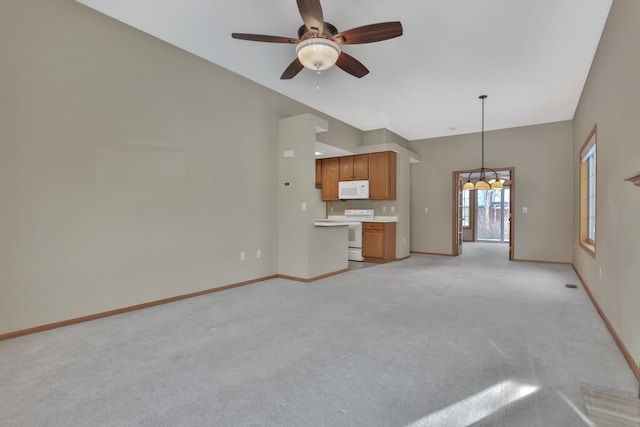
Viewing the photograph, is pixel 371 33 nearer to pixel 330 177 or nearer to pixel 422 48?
pixel 422 48

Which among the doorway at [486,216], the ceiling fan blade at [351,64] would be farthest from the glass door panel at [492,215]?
the ceiling fan blade at [351,64]

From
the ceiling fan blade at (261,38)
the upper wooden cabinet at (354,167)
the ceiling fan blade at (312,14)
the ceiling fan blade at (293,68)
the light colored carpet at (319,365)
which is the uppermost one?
the ceiling fan blade at (312,14)

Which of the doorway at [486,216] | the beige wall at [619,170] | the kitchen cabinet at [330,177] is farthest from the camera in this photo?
the doorway at [486,216]

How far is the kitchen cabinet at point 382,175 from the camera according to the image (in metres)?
6.60

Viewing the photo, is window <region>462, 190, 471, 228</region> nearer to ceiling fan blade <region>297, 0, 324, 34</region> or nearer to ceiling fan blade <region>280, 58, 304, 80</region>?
ceiling fan blade <region>280, 58, 304, 80</region>

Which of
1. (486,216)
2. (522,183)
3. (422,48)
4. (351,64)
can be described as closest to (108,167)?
(351,64)

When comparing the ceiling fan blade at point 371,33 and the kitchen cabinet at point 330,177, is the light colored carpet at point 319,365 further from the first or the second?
the kitchen cabinet at point 330,177

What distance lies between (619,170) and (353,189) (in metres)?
4.71

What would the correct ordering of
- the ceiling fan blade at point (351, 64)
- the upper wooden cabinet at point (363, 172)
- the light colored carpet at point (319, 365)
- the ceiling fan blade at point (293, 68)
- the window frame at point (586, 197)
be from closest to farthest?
the light colored carpet at point (319, 365), the ceiling fan blade at point (351, 64), the ceiling fan blade at point (293, 68), the window frame at point (586, 197), the upper wooden cabinet at point (363, 172)

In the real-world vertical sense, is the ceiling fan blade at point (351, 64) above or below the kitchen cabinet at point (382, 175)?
above

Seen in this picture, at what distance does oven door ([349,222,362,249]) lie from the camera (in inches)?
263

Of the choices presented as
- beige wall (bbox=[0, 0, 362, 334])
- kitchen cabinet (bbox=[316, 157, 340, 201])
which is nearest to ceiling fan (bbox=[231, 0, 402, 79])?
beige wall (bbox=[0, 0, 362, 334])

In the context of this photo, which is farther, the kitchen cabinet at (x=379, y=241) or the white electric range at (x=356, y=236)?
the white electric range at (x=356, y=236)

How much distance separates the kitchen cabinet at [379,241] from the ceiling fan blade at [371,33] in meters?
4.32
